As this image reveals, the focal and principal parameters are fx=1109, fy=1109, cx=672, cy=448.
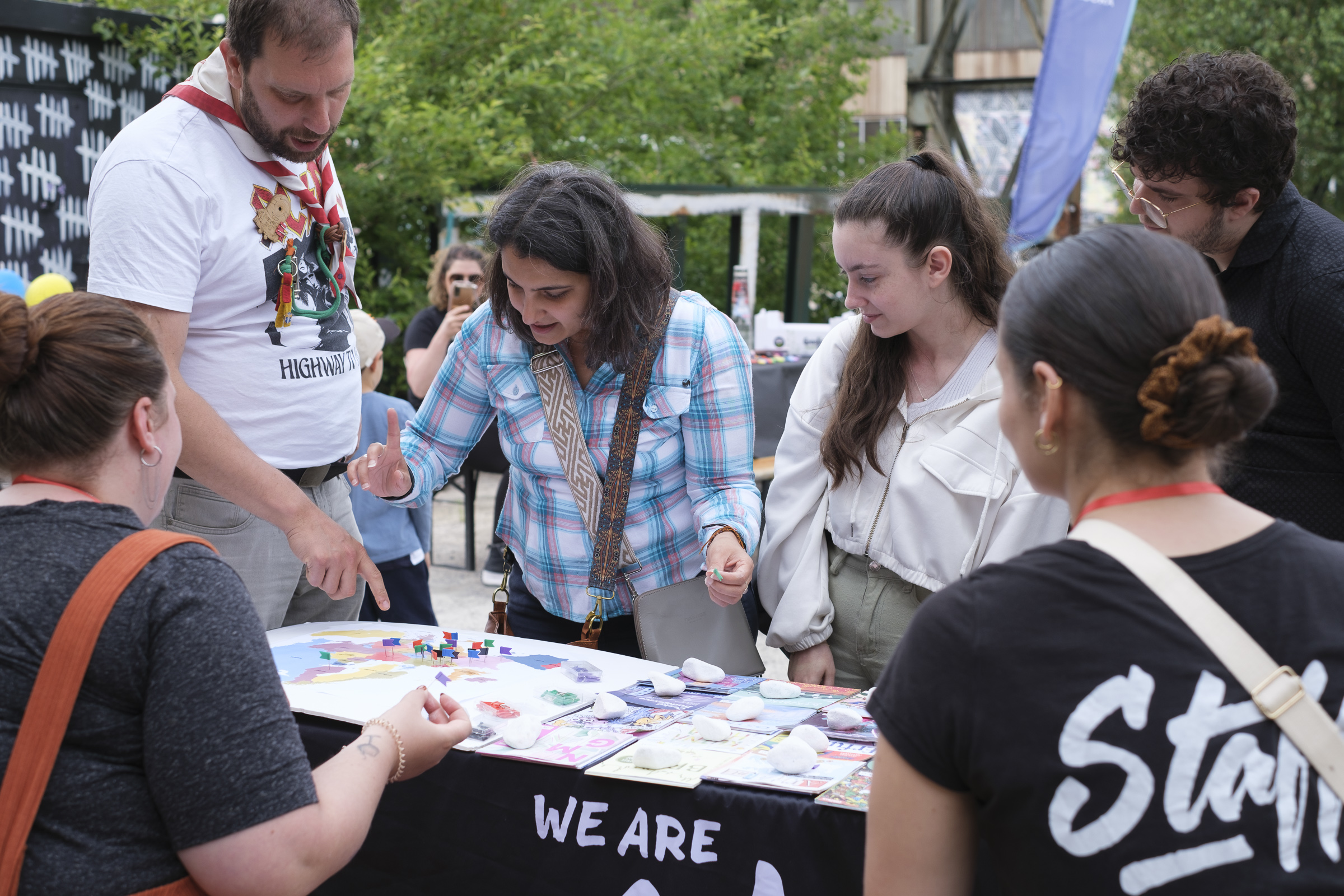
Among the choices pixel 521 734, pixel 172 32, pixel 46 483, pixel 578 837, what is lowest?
pixel 578 837

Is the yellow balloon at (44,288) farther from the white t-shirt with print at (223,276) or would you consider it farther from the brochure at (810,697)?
the brochure at (810,697)

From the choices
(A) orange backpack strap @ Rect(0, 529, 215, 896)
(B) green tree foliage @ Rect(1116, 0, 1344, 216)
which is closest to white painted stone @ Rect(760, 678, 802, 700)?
(A) orange backpack strap @ Rect(0, 529, 215, 896)

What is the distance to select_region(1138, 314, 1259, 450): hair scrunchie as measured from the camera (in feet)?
3.15

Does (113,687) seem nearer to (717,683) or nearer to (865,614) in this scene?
(717,683)

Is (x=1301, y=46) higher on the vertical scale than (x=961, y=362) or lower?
higher

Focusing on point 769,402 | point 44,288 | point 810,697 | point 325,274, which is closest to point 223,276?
point 325,274

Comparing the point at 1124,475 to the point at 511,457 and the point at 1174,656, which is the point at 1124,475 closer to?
the point at 1174,656

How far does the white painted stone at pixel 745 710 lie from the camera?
1.71 meters

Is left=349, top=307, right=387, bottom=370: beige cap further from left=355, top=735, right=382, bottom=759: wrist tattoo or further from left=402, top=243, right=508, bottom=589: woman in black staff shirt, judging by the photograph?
left=355, top=735, right=382, bottom=759: wrist tattoo

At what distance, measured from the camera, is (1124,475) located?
3.40ft

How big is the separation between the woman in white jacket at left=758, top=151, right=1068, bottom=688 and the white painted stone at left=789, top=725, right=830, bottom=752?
43cm

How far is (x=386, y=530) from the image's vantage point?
11.2ft

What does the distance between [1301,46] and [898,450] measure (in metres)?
11.6

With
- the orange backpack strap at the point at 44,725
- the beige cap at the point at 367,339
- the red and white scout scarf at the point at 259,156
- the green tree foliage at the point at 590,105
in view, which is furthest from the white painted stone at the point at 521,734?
the green tree foliage at the point at 590,105
